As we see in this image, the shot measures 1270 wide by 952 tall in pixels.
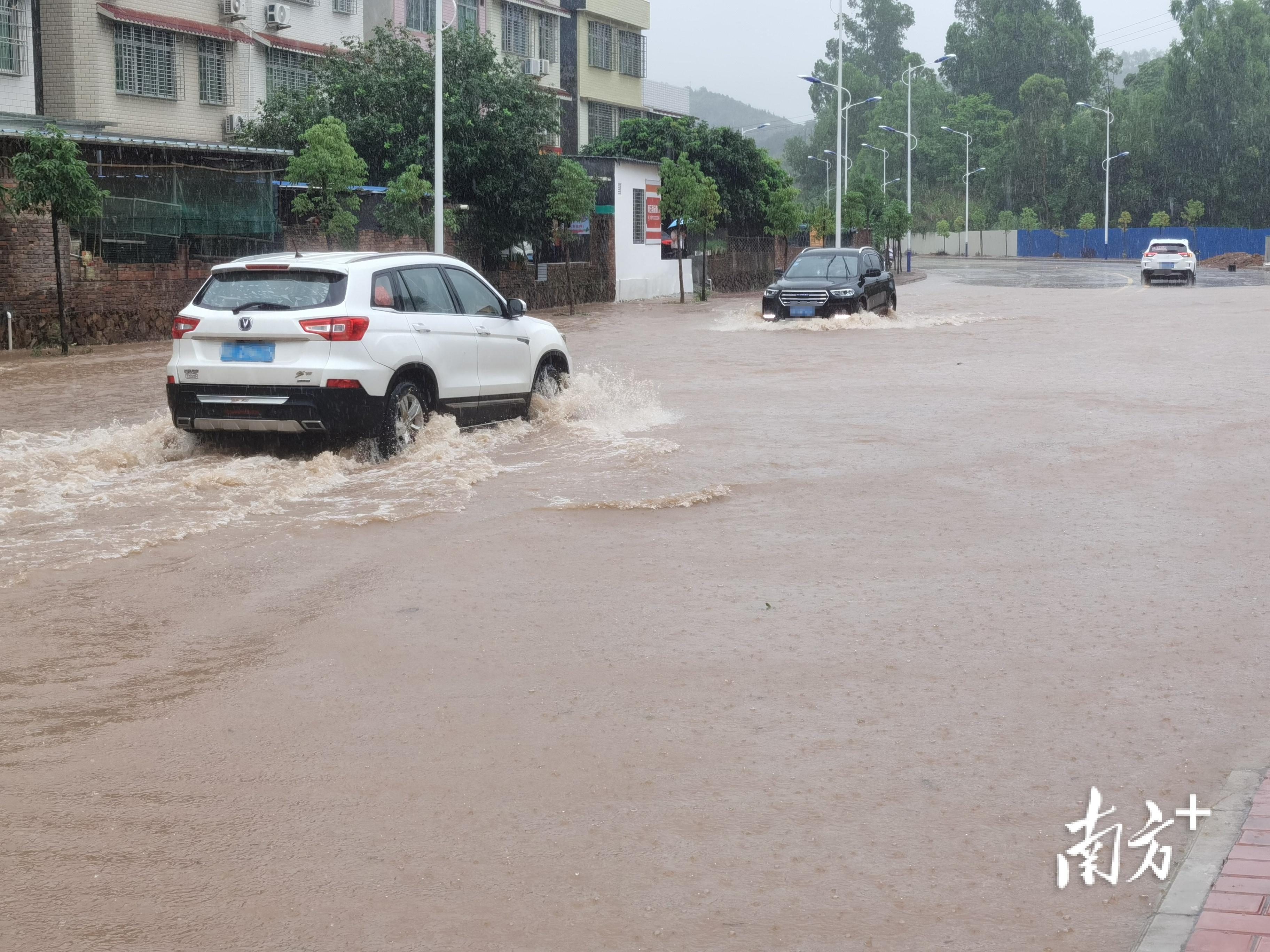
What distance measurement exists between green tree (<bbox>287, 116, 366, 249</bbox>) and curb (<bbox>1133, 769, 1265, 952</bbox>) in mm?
24650

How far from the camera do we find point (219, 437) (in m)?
11.7

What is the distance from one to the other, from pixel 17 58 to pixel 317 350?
23.0 m

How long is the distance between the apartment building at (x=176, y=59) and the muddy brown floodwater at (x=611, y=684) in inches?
850

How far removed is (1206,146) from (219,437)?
99.7 m

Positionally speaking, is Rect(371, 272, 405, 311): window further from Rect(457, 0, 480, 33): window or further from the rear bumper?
Rect(457, 0, 480, 33): window

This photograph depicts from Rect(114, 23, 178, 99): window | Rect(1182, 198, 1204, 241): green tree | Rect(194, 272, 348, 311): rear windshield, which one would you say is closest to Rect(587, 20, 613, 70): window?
Rect(114, 23, 178, 99): window

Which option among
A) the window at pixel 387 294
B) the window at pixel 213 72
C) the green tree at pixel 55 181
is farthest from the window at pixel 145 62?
the window at pixel 387 294

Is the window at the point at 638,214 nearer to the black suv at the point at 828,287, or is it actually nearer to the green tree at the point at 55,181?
the black suv at the point at 828,287

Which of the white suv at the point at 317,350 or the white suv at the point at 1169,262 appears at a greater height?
the white suv at the point at 1169,262

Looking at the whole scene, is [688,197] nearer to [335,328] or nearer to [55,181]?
[55,181]

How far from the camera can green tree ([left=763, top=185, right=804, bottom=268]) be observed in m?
53.1

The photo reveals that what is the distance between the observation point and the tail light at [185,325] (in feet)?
36.4

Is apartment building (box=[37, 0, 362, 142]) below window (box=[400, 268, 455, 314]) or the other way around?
the other way around

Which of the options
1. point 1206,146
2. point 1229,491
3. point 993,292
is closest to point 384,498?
point 1229,491
